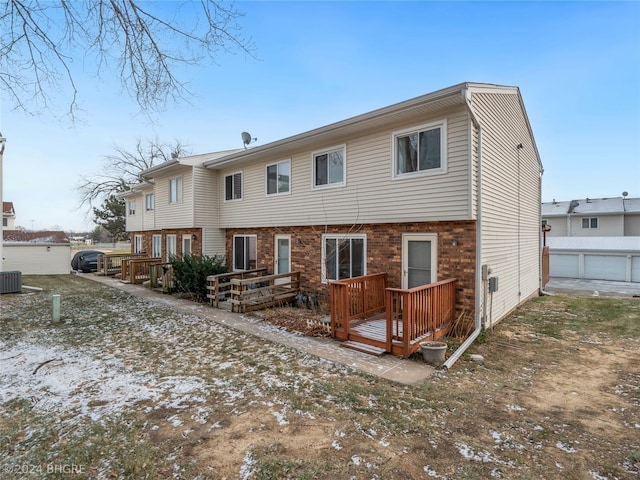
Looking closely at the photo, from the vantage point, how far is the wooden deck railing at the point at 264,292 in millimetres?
9594

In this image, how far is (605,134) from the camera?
18.5 meters

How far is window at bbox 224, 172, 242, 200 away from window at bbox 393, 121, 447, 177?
706 cm

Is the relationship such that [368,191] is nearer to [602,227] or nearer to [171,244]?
[171,244]

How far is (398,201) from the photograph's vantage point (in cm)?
809

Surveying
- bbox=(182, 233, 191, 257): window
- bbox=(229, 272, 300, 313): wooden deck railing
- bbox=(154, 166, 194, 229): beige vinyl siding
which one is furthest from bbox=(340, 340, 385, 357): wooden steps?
bbox=(182, 233, 191, 257): window

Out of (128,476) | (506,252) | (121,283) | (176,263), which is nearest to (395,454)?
(128,476)

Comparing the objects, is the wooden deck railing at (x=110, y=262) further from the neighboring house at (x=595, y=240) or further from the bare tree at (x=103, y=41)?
the neighboring house at (x=595, y=240)

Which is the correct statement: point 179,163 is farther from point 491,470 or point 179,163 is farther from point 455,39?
point 491,470

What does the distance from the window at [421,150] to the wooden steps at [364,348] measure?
407cm

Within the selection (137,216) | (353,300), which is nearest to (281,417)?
(353,300)

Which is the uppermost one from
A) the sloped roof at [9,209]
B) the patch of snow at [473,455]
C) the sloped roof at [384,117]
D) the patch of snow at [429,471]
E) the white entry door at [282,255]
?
the sloped roof at [9,209]

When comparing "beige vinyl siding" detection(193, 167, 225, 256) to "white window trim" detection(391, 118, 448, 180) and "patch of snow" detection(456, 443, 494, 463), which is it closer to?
"white window trim" detection(391, 118, 448, 180)

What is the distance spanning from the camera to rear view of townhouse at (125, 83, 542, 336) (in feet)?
23.2

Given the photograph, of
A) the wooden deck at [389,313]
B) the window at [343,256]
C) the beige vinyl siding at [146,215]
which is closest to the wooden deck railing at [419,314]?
the wooden deck at [389,313]
